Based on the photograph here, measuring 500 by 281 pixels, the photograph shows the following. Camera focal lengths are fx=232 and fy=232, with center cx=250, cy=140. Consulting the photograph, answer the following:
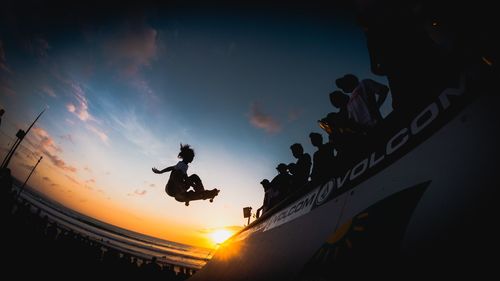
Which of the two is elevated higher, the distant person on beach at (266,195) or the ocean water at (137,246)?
the ocean water at (137,246)

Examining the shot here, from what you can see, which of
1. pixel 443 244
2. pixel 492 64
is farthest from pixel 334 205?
pixel 492 64

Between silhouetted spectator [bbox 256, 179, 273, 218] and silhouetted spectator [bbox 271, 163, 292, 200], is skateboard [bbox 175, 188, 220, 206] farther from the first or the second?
silhouetted spectator [bbox 271, 163, 292, 200]

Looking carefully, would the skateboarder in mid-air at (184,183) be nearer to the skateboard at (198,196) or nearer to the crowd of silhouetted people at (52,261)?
the skateboard at (198,196)

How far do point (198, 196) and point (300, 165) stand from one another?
132 inches

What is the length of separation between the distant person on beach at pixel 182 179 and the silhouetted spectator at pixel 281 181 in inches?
89.6

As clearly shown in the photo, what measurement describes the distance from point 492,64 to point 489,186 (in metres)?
0.60

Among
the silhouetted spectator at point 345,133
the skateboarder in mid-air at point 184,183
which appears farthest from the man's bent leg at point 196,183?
the silhouetted spectator at point 345,133

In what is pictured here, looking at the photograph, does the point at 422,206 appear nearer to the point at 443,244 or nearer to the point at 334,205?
the point at 443,244

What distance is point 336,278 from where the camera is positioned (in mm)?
1181

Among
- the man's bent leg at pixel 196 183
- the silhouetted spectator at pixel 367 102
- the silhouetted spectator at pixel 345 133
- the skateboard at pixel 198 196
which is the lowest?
the silhouetted spectator at pixel 345 133

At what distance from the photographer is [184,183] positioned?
6949 mm

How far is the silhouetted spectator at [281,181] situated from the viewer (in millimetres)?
6468

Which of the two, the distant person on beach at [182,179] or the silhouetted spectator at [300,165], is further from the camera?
the distant person on beach at [182,179]

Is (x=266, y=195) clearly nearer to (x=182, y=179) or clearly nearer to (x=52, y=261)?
(x=182, y=179)
